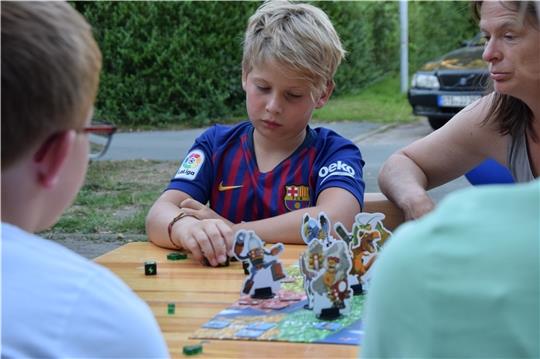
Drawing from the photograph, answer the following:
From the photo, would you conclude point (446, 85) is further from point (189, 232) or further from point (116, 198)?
point (189, 232)

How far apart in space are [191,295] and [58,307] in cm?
103

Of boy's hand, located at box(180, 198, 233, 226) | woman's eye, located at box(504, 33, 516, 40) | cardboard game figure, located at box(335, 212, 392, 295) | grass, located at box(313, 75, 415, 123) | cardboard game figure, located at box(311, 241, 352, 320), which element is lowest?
grass, located at box(313, 75, 415, 123)

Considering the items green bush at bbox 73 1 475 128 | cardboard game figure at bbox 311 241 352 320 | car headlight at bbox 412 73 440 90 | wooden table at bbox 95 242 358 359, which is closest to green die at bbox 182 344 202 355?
wooden table at bbox 95 242 358 359

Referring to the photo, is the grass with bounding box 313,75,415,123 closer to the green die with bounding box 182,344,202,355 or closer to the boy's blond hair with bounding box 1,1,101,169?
the green die with bounding box 182,344,202,355

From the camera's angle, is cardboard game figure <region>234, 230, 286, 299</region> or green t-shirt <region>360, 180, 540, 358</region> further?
cardboard game figure <region>234, 230, 286, 299</region>

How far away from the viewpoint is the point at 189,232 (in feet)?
8.54

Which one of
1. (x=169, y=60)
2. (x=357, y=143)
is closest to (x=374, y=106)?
(x=169, y=60)

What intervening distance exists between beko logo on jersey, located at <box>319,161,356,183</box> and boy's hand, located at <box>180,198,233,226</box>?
37cm

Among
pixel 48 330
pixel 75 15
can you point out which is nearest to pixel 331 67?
pixel 75 15

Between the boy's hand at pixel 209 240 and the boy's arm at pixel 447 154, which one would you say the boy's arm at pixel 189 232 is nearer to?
the boy's hand at pixel 209 240

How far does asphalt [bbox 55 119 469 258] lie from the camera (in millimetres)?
9513

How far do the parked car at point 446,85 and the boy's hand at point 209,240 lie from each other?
1011cm

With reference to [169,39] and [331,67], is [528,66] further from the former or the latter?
[169,39]

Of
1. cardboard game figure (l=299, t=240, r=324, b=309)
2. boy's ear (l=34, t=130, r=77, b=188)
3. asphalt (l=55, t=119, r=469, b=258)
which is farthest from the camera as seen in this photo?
asphalt (l=55, t=119, r=469, b=258)
